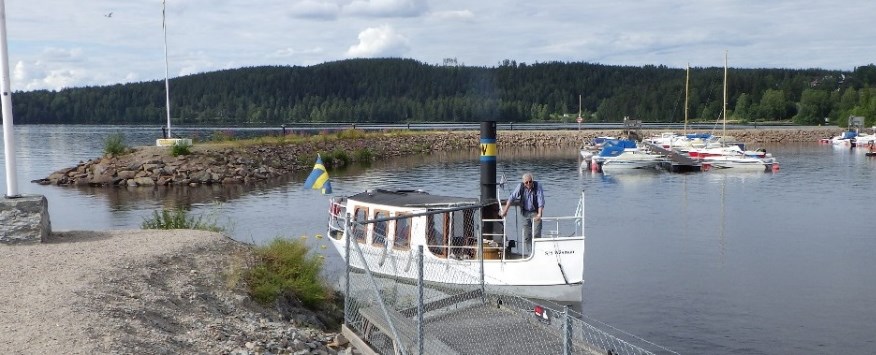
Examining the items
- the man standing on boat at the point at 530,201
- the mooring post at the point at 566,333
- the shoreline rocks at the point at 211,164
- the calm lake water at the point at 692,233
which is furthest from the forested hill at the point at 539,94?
the mooring post at the point at 566,333

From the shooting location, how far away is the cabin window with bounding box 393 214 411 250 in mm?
19109

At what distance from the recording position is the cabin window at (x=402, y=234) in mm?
19109

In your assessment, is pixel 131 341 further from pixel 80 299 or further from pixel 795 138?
pixel 795 138

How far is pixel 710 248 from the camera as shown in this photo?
87.5 feet

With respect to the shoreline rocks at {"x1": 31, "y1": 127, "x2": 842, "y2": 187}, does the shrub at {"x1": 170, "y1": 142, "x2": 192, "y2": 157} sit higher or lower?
higher

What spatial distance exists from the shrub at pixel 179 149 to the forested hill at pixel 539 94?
62.4m

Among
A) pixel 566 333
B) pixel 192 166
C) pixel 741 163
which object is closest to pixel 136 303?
pixel 566 333

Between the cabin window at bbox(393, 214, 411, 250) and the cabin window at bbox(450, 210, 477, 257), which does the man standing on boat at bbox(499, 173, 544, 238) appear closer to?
the cabin window at bbox(450, 210, 477, 257)

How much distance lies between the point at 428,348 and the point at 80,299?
16.0ft

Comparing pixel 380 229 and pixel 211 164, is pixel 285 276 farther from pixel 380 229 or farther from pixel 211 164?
pixel 211 164

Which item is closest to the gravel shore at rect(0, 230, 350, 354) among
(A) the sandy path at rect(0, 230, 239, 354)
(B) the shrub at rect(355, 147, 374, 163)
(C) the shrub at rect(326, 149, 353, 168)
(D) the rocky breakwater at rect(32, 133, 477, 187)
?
(A) the sandy path at rect(0, 230, 239, 354)

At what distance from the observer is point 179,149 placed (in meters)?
50.0

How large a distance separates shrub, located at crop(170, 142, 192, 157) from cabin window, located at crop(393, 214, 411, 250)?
109 ft

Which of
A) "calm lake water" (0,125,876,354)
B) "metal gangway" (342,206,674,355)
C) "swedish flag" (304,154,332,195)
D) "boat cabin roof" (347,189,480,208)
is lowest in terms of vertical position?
"calm lake water" (0,125,876,354)
